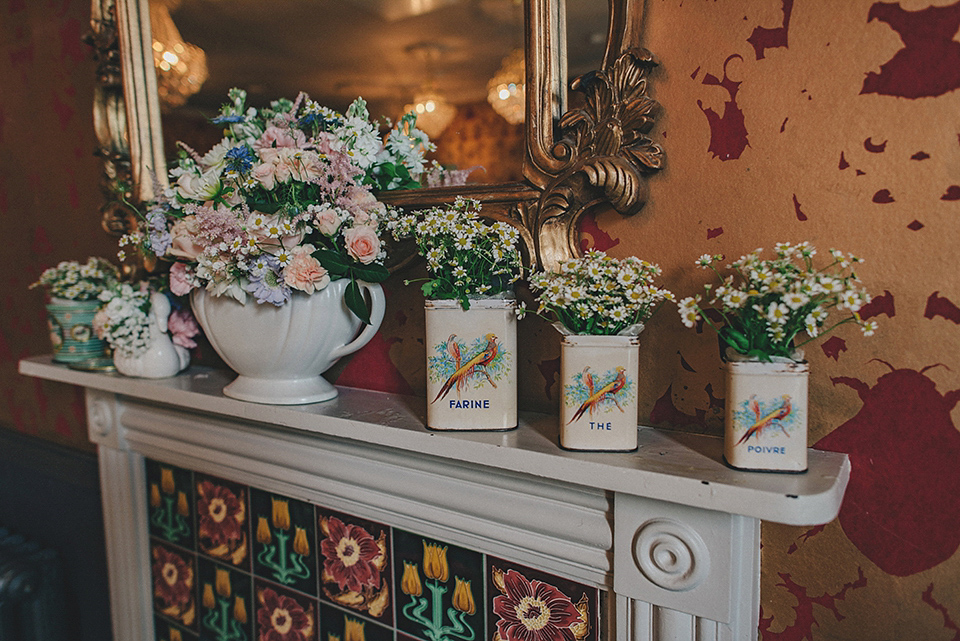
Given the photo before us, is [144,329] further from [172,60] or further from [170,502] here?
[172,60]

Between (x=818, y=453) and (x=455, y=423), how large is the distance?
1.67ft

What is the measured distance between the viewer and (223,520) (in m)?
1.39

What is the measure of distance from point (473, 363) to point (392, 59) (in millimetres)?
609

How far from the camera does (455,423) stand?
89 cm

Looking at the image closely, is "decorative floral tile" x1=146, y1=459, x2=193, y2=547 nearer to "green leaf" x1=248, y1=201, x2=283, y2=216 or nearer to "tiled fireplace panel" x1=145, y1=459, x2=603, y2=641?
"tiled fireplace panel" x1=145, y1=459, x2=603, y2=641

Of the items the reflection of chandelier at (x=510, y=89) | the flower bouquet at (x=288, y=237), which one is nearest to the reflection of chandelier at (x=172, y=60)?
the flower bouquet at (x=288, y=237)

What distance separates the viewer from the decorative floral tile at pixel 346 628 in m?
1.14

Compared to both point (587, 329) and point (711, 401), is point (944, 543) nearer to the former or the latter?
point (711, 401)

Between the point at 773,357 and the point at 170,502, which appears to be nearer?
the point at 773,357

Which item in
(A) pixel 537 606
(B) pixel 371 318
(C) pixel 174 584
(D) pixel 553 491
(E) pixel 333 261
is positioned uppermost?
(E) pixel 333 261

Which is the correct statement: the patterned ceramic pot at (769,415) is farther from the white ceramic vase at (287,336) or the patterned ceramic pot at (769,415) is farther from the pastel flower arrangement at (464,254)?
the white ceramic vase at (287,336)

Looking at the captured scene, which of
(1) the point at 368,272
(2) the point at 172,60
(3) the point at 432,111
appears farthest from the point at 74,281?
(3) the point at 432,111

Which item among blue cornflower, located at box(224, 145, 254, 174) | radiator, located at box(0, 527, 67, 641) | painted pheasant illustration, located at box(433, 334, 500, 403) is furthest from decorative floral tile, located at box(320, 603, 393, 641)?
radiator, located at box(0, 527, 67, 641)

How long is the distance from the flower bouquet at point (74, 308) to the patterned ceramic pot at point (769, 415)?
1.44m
